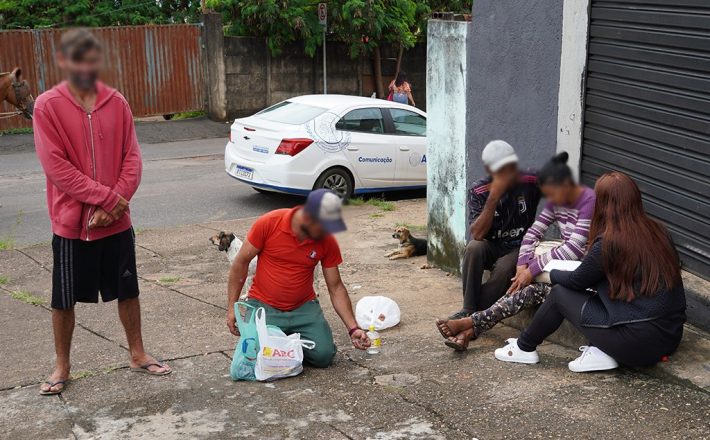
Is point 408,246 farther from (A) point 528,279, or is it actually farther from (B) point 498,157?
(B) point 498,157

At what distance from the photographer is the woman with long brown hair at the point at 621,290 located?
14.5 feet

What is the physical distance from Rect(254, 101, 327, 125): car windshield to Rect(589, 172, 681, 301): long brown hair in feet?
21.2

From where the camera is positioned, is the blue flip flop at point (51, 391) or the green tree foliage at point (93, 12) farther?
the blue flip flop at point (51, 391)

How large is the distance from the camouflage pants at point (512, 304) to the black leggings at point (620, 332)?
29 centimetres

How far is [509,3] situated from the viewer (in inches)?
251

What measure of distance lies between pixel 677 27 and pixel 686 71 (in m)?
0.28

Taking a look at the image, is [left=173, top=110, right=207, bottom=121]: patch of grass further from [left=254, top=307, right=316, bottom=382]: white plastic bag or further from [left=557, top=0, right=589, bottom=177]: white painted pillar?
[left=254, top=307, right=316, bottom=382]: white plastic bag

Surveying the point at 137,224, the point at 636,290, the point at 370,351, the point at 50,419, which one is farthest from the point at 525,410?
the point at 137,224

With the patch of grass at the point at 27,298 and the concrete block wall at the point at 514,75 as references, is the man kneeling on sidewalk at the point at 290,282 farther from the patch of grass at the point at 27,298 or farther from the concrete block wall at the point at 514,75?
the patch of grass at the point at 27,298

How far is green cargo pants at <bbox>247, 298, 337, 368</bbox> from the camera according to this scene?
5.23 m

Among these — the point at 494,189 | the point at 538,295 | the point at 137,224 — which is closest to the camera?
the point at 494,189

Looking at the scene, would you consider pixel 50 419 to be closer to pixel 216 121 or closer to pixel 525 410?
pixel 525 410

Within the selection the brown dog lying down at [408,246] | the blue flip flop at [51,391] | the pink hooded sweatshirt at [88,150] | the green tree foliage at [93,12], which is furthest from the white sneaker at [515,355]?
the brown dog lying down at [408,246]

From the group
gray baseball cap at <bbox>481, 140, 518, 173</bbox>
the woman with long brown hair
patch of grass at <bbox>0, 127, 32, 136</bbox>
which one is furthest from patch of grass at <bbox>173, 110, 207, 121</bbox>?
gray baseball cap at <bbox>481, 140, 518, 173</bbox>
